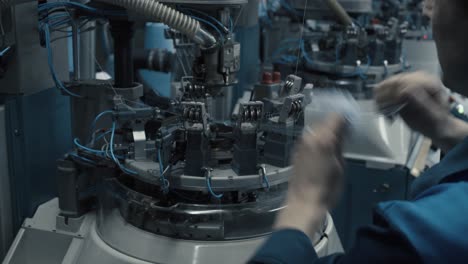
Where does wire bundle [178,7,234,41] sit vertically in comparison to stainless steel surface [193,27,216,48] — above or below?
above

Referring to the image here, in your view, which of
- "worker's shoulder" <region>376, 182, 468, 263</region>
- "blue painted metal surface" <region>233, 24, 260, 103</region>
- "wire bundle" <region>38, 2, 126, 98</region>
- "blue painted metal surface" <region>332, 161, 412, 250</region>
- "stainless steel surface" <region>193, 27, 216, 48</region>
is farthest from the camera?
"blue painted metal surface" <region>233, 24, 260, 103</region>

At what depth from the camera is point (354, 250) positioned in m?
0.74

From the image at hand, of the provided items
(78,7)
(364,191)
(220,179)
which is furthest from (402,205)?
(364,191)

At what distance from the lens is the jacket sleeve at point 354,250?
70 centimetres

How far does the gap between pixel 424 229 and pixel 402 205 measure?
4 centimetres

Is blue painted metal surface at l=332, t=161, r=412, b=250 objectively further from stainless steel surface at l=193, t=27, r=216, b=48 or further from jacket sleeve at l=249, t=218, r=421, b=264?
jacket sleeve at l=249, t=218, r=421, b=264

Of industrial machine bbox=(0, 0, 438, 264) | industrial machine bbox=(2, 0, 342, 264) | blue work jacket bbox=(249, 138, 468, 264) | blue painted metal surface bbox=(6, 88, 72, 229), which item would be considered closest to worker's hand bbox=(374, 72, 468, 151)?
industrial machine bbox=(0, 0, 438, 264)

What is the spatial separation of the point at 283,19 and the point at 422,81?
223 cm

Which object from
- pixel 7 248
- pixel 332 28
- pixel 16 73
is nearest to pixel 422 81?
pixel 16 73

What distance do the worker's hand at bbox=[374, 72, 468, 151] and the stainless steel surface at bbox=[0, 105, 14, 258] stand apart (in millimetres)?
1034

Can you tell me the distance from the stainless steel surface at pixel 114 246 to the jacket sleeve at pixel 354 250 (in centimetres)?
45

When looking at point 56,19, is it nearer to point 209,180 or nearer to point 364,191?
point 209,180

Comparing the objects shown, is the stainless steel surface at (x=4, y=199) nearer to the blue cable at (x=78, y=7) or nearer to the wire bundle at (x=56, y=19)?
the wire bundle at (x=56, y=19)

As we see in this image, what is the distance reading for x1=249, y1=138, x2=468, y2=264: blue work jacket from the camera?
Answer: 675 mm
